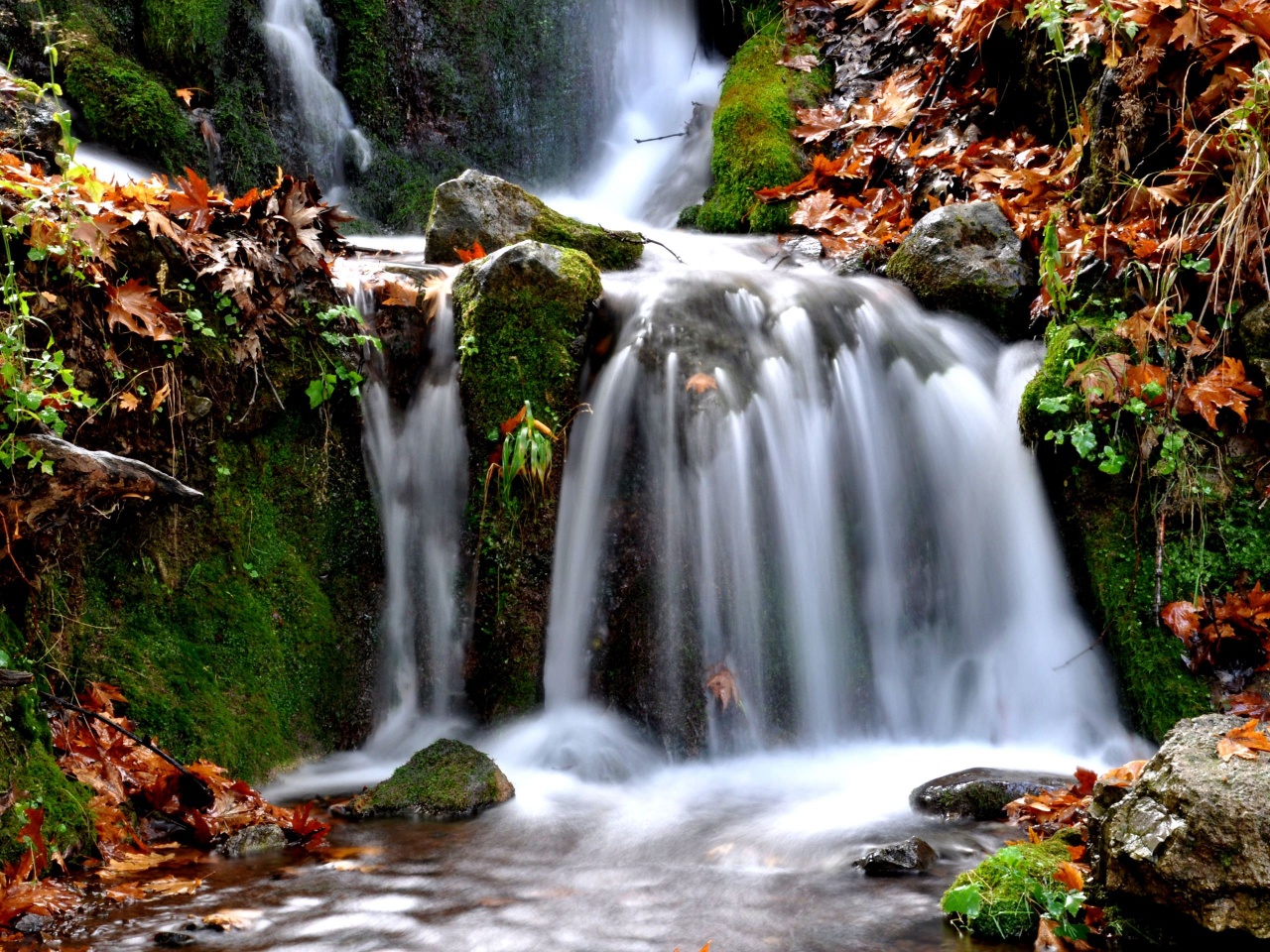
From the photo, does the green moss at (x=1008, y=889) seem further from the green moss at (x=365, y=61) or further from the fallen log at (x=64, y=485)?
the green moss at (x=365, y=61)

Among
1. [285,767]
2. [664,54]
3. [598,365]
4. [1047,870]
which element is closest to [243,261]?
[598,365]

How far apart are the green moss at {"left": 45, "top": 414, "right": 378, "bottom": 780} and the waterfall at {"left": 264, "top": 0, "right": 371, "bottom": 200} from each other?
5.04m

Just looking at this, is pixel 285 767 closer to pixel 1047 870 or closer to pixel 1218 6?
pixel 1047 870

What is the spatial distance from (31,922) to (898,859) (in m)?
2.42

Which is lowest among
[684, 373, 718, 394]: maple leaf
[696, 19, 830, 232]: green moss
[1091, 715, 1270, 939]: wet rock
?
[1091, 715, 1270, 939]: wet rock

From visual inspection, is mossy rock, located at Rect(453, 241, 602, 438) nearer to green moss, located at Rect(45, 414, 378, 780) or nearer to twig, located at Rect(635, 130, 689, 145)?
green moss, located at Rect(45, 414, 378, 780)

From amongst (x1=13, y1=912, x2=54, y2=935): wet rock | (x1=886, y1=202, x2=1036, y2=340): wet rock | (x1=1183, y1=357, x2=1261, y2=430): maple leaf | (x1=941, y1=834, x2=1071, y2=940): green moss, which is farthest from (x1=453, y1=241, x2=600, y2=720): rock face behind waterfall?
(x1=1183, y1=357, x2=1261, y2=430): maple leaf

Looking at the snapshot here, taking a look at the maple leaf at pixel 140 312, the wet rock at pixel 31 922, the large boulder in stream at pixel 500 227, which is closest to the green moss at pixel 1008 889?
the wet rock at pixel 31 922

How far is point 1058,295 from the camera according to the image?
16.4 ft

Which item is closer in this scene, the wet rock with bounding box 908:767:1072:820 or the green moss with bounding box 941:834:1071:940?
the green moss with bounding box 941:834:1071:940

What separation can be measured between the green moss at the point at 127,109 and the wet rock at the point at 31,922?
6.55m

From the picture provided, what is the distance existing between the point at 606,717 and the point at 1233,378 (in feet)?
10.4

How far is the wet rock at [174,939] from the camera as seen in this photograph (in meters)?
2.50

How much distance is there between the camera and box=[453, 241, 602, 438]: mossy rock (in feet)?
16.4
